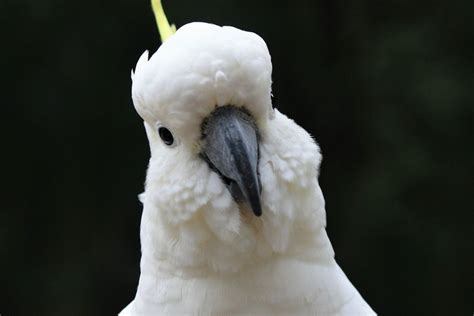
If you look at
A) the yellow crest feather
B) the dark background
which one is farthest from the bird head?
the dark background

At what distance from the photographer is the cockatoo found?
136cm

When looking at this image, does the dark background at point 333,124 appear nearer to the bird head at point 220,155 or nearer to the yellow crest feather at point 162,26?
the yellow crest feather at point 162,26

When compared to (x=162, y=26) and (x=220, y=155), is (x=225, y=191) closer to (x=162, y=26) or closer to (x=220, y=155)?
(x=220, y=155)

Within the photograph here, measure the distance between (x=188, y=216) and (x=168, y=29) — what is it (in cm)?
37

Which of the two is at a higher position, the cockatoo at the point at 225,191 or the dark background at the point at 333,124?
the cockatoo at the point at 225,191

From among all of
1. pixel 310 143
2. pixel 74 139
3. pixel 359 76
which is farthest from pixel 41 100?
pixel 310 143

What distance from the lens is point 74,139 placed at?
3275 mm

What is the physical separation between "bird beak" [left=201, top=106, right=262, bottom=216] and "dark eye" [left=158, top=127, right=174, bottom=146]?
0.07 m

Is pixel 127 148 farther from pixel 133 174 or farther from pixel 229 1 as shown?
pixel 229 1

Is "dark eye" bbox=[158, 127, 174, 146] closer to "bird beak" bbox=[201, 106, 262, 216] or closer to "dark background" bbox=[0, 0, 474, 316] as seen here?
"bird beak" bbox=[201, 106, 262, 216]

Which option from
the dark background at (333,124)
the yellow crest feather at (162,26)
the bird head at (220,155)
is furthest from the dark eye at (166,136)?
the dark background at (333,124)

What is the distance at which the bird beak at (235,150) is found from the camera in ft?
4.38

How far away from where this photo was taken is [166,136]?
4.73 feet

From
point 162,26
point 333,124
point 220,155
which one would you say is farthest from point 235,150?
point 333,124
